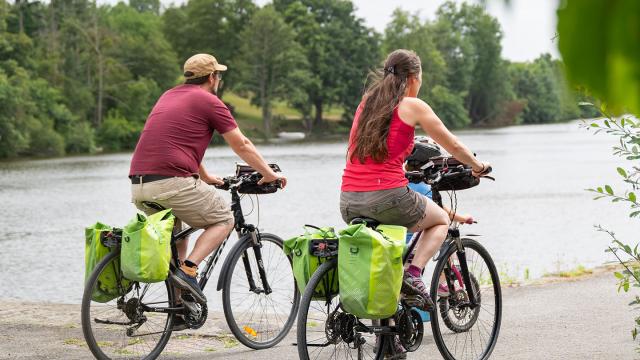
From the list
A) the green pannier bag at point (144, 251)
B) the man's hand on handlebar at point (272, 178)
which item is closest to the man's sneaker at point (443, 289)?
the man's hand on handlebar at point (272, 178)

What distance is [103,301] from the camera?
5.23m

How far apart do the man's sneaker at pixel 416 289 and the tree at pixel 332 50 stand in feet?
298

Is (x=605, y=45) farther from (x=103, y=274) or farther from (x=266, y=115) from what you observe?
(x=266, y=115)

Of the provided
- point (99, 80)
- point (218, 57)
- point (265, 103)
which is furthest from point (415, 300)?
point (218, 57)

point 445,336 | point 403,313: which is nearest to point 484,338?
point 445,336

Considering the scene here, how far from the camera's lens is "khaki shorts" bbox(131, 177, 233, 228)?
5531 millimetres

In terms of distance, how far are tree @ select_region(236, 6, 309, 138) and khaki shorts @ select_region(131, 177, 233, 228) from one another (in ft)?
286

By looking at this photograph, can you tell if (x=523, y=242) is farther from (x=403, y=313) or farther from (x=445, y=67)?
(x=445, y=67)

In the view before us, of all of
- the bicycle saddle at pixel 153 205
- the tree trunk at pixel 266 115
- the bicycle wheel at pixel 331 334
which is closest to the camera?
the bicycle wheel at pixel 331 334

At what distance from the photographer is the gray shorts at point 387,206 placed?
4789 millimetres

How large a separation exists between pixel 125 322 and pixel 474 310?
2.06m

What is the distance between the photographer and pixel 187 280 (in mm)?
5664

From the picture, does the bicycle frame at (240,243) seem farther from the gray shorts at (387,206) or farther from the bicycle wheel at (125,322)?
the gray shorts at (387,206)

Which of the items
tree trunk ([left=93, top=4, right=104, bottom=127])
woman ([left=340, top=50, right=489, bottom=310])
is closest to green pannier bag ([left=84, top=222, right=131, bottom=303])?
woman ([left=340, top=50, right=489, bottom=310])
